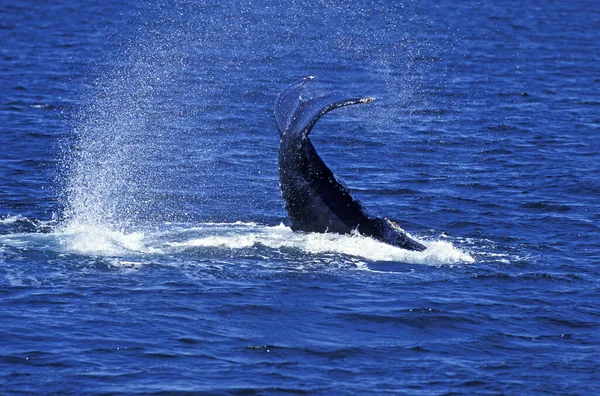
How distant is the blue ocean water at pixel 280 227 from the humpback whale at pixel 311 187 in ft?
0.93

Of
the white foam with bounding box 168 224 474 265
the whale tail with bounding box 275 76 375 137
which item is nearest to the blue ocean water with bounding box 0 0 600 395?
the white foam with bounding box 168 224 474 265

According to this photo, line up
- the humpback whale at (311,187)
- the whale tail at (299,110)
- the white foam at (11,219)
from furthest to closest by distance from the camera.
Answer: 1. the white foam at (11,219)
2. the humpback whale at (311,187)
3. the whale tail at (299,110)

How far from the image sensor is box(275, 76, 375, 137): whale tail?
15961mm

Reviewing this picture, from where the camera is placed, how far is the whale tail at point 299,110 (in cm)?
1596

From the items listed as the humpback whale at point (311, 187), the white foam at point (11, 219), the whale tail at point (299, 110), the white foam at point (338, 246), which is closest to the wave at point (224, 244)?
the white foam at point (338, 246)

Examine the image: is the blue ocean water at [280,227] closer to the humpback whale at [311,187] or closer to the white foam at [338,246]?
the white foam at [338,246]

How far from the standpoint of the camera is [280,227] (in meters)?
18.4

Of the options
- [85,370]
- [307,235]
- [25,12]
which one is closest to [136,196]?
[307,235]

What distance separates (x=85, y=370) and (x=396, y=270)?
208 inches

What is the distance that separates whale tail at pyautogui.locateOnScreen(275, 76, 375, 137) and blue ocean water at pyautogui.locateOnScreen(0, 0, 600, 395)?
1.84m

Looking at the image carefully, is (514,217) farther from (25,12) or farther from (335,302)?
(25,12)

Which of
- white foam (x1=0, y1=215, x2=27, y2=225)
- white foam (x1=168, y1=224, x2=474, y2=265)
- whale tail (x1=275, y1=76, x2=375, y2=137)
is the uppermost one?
whale tail (x1=275, y1=76, x2=375, y2=137)

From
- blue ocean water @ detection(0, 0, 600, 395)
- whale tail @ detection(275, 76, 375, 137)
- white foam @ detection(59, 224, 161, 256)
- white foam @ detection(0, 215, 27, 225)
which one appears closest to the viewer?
blue ocean water @ detection(0, 0, 600, 395)

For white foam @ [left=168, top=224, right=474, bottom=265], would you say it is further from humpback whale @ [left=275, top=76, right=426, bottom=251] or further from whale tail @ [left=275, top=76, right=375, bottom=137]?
whale tail @ [left=275, top=76, right=375, bottom=137]
